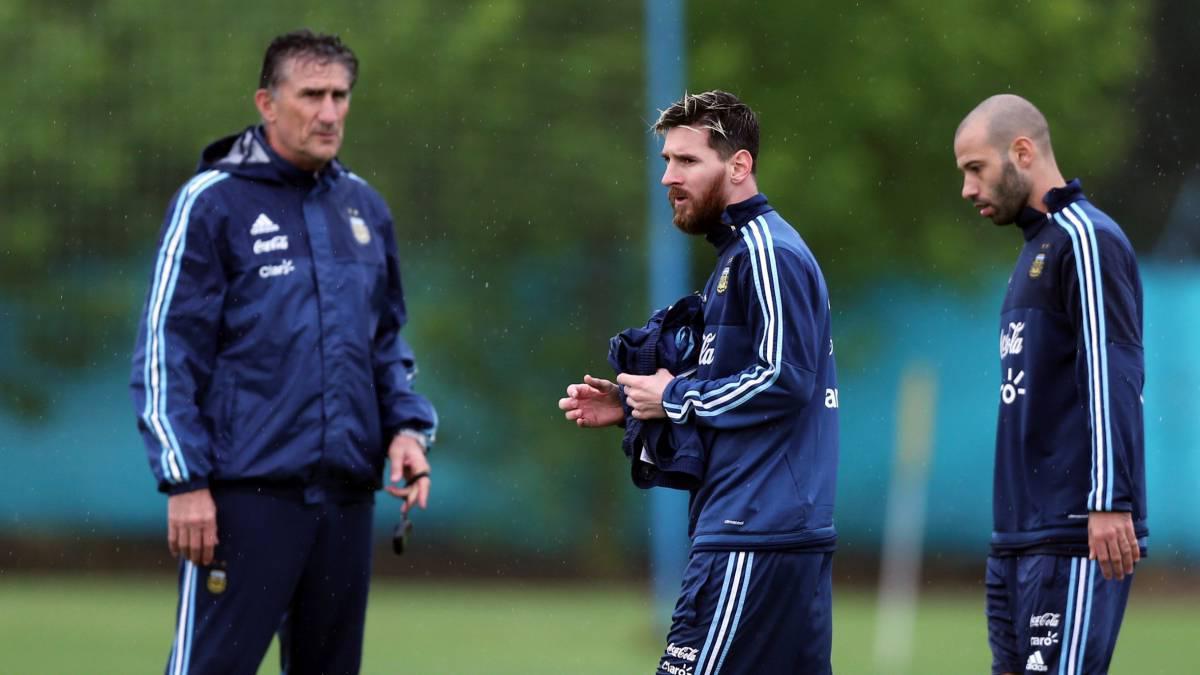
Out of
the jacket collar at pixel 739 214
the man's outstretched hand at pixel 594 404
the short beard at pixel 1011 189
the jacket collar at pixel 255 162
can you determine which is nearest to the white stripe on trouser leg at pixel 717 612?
the man's outstretched hand at pixel 594 404

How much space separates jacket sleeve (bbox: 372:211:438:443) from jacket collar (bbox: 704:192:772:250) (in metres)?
1.39

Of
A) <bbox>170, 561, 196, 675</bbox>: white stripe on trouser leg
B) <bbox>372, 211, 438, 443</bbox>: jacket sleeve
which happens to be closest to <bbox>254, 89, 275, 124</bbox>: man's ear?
<bbox>372, 211, 438, 443</bbox>: jacket sleeve

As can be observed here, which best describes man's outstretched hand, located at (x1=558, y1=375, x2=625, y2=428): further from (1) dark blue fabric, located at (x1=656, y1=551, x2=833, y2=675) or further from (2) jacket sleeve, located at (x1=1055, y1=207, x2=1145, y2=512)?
(2) jacket sleeve, located at (x1=1055, y1=207, x2=1145, y2=512)

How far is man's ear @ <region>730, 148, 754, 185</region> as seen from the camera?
16.3ft

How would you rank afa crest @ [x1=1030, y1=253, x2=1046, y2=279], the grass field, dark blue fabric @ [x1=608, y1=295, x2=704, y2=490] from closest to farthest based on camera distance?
dark blue fabric @ [x1=608, y1=295, x2=704, y2=490] → afa crest @ [x1=1030, y1=253, x2=1046, y2=279] → the grass field

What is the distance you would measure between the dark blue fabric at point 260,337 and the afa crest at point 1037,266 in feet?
6.68

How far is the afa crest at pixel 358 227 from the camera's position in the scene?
5.90 m

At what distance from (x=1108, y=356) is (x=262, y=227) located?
8.69 feet

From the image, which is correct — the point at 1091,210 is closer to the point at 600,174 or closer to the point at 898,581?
the point at 600,174

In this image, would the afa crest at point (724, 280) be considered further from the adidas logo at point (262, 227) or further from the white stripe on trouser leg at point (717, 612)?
the adidas logo at point (262, 227)

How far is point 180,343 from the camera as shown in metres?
5.49

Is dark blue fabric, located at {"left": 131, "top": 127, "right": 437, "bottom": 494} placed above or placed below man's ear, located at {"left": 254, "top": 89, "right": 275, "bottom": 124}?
below

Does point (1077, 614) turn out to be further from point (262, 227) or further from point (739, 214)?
point (262, 227)

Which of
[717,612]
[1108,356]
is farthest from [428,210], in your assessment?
[717,612]
